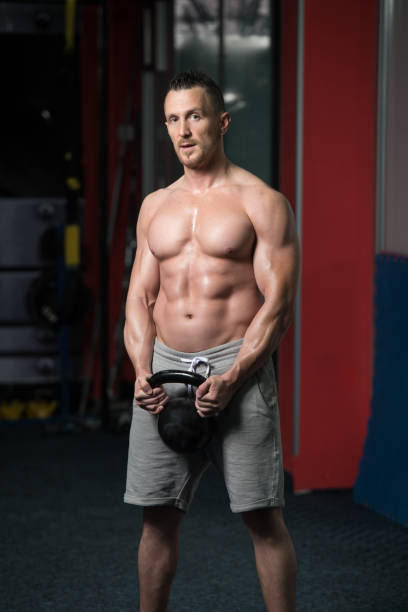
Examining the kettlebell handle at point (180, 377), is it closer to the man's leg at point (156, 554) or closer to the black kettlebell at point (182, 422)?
the black kettlebell at point (182, 422)

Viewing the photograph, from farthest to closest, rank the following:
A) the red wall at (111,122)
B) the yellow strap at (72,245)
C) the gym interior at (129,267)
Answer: the red wall at (111,122) → the yellow strap at (72,245) → the gym interior at (129,267)

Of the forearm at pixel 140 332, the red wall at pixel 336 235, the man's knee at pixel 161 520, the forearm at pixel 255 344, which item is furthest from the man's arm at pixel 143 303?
the red wall at pixel 336 235

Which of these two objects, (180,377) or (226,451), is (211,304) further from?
(226,451)

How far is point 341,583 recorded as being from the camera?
2812 millimetres

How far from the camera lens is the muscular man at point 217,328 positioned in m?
1.98

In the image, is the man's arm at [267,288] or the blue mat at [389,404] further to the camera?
the blue mat at [389,404]

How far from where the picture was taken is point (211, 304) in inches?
80.0

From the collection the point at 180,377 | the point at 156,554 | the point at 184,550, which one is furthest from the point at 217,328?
the point at 184,550

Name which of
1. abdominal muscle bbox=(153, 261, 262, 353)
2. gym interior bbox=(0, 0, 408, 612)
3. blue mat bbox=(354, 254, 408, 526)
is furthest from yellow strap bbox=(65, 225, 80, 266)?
abdominal muscle bbox=(153, 261, 262, 353)

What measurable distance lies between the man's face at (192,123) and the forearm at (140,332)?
A: 1.22 ft

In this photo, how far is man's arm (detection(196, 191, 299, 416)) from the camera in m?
1.97

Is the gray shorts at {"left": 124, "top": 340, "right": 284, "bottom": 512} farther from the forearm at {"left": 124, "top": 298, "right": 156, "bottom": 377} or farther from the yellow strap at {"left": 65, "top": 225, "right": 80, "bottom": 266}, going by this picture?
the yellow strap at {"left": 65, "top": 225, "right": 80, "bottom": 266}

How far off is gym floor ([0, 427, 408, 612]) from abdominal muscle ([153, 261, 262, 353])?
0.99m

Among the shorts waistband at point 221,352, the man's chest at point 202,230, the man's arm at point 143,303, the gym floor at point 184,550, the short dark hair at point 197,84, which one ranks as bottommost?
the gym floor at point 184,550
